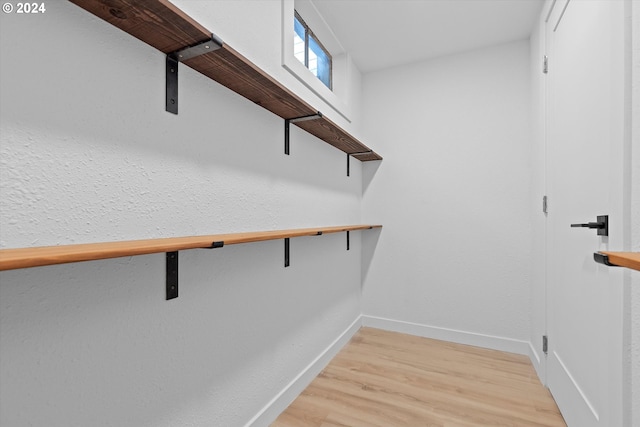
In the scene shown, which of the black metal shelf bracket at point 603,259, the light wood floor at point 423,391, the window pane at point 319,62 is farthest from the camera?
the window pane at point 319,62

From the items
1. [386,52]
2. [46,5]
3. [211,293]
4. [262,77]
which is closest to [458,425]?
[211,293]

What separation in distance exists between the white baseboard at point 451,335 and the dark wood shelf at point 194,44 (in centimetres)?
197

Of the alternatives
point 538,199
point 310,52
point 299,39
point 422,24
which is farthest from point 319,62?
point 538,199

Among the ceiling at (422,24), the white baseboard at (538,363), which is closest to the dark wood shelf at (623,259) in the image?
the white baseboard at (538,363)

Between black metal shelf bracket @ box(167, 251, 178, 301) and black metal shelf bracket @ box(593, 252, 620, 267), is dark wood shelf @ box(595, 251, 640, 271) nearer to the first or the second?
black metal shelf bracket @ box(593, 252, 620, 267)

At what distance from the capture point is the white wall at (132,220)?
2.18 ft

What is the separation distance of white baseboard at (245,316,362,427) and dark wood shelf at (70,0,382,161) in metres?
1.46

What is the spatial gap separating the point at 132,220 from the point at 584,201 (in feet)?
5.80

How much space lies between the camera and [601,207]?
114 cm

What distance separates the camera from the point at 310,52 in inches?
88.3

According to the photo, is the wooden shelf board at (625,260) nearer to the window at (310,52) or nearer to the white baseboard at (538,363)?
the white baseboard at (538,363)

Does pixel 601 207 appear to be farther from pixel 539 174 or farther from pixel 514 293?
pixel 514 293

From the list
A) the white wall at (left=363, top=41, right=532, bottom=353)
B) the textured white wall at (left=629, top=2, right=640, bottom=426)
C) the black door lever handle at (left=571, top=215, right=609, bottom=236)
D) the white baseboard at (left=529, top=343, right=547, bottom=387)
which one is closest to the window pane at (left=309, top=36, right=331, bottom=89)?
the white wall at (left=363, top=41, right=532, bottom=353)

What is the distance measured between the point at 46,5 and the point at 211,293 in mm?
942
